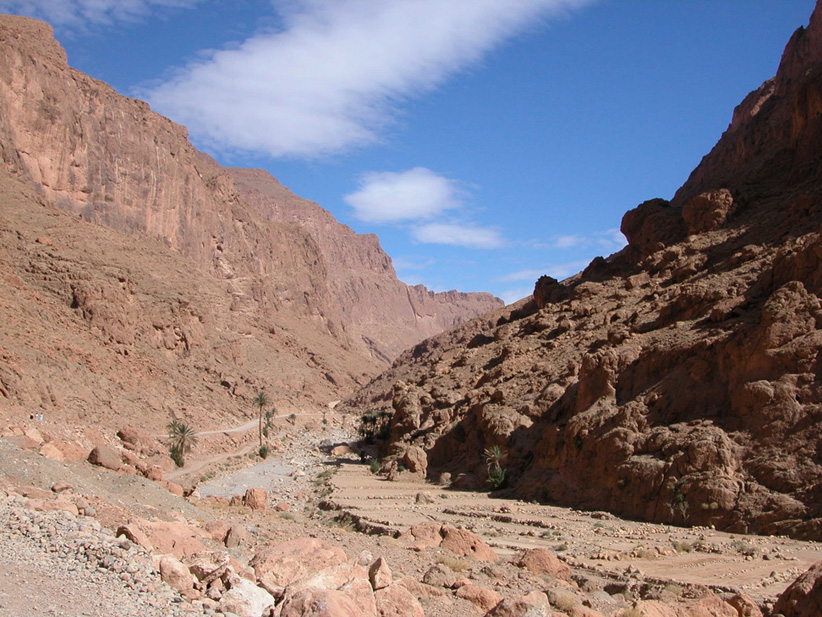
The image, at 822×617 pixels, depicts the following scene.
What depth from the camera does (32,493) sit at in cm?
1391

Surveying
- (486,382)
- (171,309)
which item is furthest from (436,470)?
(171,309)

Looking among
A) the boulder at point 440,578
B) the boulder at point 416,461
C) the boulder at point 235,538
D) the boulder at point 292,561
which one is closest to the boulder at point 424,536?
the boulder at point 440,578

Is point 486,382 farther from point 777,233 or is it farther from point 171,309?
point 171,309

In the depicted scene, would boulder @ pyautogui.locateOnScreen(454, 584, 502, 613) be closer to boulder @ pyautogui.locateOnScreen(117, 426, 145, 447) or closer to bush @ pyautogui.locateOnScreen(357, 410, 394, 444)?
boulder @ pyautogui.locateOnScreen(117, 426, 145, 447)

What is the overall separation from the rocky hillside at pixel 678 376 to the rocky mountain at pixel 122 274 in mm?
20570

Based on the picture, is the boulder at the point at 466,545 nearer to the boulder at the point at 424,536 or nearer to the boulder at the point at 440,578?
the boulder at the point at 424,536

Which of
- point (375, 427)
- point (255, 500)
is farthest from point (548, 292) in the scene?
point (255, 500)

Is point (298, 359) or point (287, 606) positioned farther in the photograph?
point (298, 359)

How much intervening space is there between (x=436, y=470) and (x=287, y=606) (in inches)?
1254

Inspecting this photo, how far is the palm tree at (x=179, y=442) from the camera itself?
43.4 meters

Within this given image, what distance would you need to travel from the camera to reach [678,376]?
1112 inches

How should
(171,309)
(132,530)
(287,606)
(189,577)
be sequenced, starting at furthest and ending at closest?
(171,309) → (132,530) → (189,577) → (287,606)

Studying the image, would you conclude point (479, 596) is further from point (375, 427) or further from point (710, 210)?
point (375, 427)

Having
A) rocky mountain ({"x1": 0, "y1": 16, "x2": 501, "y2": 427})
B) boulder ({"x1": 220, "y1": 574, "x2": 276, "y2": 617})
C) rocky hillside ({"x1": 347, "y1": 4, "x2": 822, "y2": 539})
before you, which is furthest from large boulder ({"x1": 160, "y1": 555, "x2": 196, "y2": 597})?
rocky mountain ({"x1": 0, "y1": 16, "x2": 501, "y2": 427})
